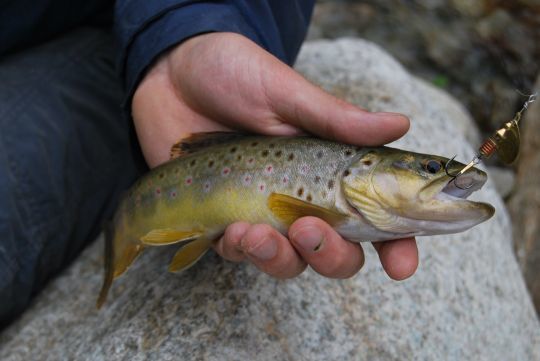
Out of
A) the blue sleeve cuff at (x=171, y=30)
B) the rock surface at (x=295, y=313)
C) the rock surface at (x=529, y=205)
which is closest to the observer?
the rock surface at (x=295, y=313)

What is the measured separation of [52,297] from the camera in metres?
2.99

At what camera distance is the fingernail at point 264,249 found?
198 centimetres

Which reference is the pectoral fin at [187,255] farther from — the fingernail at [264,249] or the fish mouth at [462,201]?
the fish mouth at [462,201]

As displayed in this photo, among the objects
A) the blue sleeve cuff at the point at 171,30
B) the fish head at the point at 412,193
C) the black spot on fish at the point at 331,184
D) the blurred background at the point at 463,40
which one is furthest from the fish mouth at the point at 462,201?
the blurred background at the point at 463,40

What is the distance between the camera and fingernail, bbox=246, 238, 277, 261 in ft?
6.50

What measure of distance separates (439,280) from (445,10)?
4.71m

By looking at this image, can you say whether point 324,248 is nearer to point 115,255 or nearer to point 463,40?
point 115,255

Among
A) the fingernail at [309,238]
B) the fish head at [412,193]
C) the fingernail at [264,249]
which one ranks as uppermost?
the fish head at [412,193]

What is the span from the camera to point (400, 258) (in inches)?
83.0

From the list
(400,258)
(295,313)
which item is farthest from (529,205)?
(400,258)

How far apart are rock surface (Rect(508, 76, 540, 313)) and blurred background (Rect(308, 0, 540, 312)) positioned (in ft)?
2.32

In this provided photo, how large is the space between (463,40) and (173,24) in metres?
4.78

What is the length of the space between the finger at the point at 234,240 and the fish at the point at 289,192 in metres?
0.09

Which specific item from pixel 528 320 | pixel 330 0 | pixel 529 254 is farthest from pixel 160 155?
pixel 330 0
